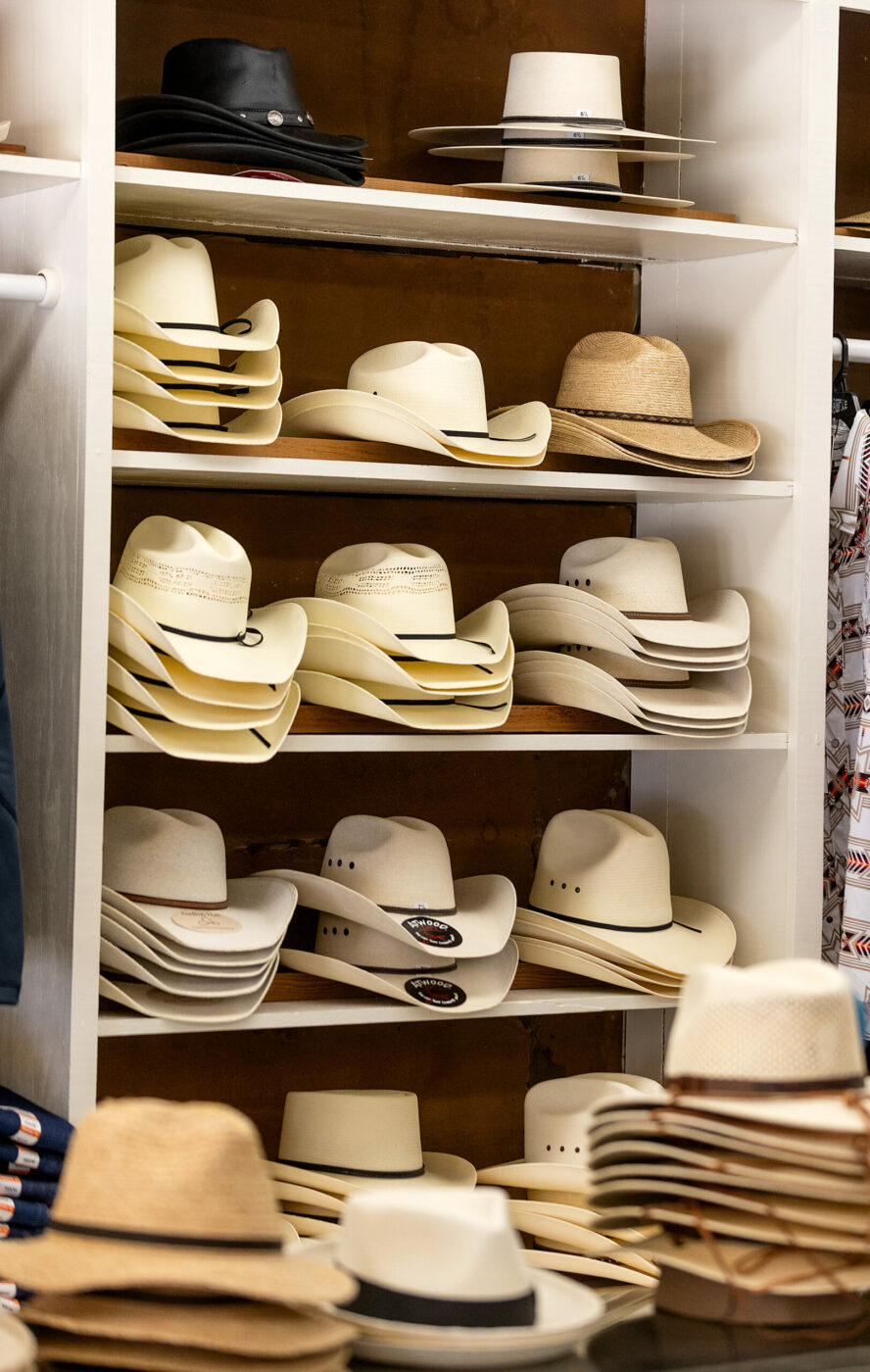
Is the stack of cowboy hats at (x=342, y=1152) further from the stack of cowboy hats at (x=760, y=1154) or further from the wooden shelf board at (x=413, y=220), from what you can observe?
the wooden shelf board at (x=413, y=220)

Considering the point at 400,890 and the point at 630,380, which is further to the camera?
the point at 630,380

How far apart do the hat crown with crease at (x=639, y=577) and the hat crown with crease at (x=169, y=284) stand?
775 millimetres

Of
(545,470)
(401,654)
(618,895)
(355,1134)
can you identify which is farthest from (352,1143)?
(545,470)

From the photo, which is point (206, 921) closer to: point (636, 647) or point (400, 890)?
point (400, 890)

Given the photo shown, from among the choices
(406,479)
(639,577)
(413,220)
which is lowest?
(639,577)

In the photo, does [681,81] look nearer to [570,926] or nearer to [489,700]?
[489,700]

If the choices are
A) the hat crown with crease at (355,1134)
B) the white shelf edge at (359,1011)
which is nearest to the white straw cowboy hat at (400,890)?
the white shelf edge at (359,1011)

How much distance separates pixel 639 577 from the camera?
263 centimetres

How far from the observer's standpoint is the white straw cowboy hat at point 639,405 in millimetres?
2592

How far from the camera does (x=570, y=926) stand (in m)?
2.60

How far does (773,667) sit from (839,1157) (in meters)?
1.60

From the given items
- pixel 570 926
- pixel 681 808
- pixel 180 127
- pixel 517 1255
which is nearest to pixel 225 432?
pixel 180 127

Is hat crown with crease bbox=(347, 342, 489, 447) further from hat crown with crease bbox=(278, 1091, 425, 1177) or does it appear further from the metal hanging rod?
hat crown with crease bbox=(278, 1091, 425, 1177)

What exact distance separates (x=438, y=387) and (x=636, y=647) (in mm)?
518
